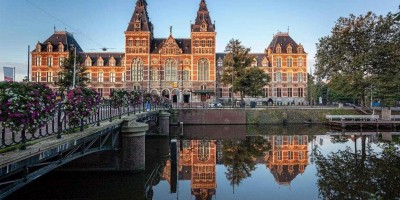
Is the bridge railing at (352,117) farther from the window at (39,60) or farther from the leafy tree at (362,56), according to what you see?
the window at (39,60)

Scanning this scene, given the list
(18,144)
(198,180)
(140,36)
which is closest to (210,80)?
(140,36)

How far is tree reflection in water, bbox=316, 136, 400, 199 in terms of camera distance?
12320 millimetres

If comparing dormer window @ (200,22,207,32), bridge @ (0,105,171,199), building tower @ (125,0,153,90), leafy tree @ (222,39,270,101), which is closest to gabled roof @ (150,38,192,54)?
building tower @ (125,0,153,90)

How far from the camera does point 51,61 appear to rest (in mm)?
62469

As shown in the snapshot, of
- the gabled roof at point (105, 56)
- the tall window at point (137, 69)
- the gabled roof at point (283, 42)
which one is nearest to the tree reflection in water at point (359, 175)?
the tall window at point (137, 69)

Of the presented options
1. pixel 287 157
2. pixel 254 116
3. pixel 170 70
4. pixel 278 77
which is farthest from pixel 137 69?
pixel 287 157

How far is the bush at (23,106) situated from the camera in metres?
6.30

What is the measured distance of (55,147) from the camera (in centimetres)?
789

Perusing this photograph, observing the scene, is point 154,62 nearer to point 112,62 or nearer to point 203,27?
point 112,62

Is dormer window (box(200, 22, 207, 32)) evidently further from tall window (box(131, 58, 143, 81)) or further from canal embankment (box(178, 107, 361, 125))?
canal embankment (box(178, 107, 361, 125))

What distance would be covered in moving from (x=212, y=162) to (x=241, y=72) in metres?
28.8

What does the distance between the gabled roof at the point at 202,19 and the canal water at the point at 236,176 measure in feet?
136

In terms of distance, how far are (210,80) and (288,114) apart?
2056 cm

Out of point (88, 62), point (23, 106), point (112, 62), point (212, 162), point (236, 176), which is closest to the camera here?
point (23, 106)
